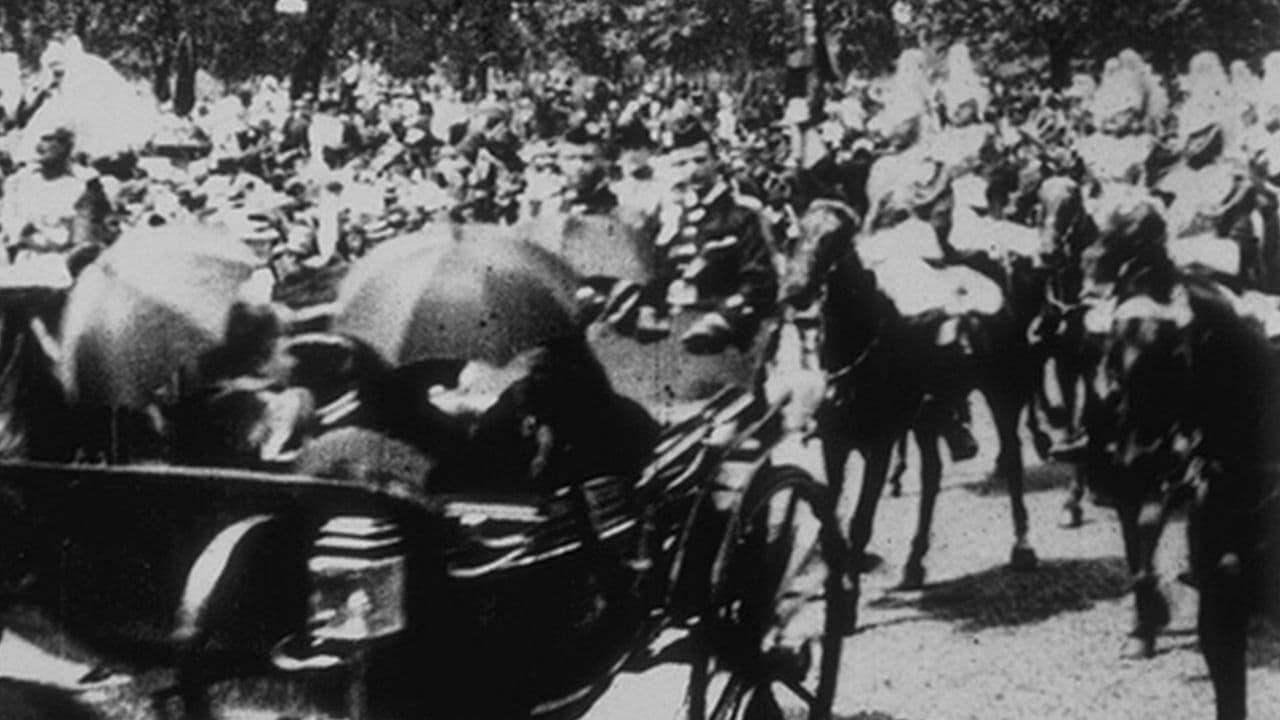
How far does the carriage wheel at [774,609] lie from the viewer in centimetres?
598

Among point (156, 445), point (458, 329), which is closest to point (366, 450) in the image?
point (458, 329)

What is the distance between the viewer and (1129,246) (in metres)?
6.26

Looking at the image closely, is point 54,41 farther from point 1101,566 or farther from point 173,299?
point 1101,566

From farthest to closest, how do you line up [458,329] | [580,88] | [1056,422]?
1. [1056,422]
2. [580,88]
3. [458,329]

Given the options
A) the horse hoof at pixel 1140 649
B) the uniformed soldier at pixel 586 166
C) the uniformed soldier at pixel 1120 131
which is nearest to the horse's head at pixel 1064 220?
the uniformed soldier at pixel 1120 131

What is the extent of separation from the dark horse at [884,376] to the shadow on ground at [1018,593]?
0.35 ft

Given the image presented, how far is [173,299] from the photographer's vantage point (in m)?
6.33

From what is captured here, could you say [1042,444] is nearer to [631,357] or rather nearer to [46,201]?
[631,357]

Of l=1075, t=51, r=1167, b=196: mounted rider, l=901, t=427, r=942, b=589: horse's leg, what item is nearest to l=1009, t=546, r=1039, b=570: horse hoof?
l=901, t=427, r=942, b=589: horse's leg

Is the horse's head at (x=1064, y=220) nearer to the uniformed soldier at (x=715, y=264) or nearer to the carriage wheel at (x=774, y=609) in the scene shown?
the uniformed soldier at (x=715, y=264)

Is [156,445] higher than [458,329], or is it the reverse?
[458,329]

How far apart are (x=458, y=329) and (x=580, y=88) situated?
140 cm

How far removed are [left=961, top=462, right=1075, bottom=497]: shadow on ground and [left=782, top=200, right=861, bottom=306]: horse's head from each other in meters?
1.05

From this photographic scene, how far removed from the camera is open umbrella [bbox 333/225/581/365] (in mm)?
5770
